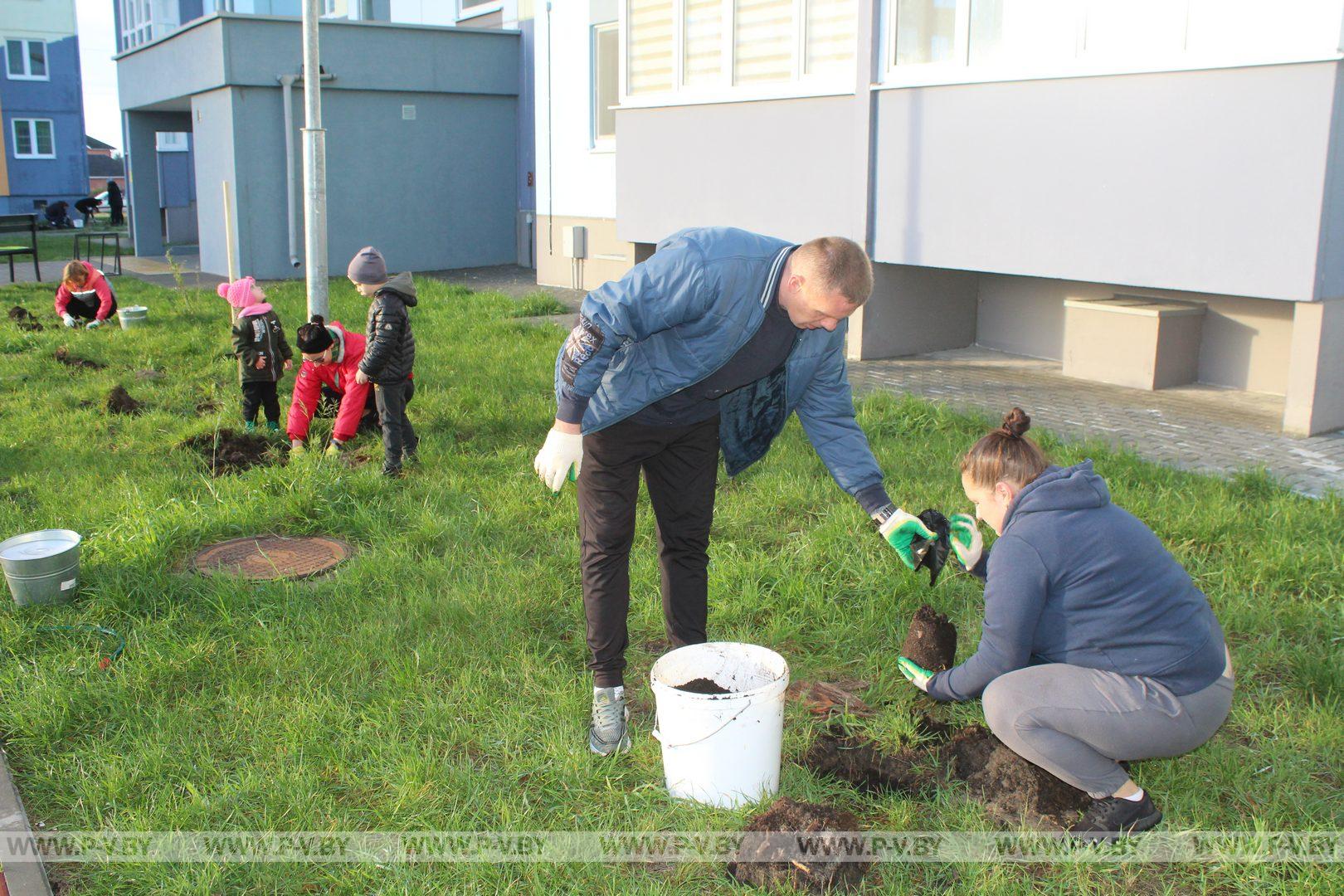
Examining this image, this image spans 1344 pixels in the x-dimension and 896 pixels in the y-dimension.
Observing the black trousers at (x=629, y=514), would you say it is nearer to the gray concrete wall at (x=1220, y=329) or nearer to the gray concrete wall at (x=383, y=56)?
the gray concrete wall at (x=1220, y=329)

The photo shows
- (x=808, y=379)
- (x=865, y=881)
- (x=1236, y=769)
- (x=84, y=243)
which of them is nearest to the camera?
(x=865, y=881)

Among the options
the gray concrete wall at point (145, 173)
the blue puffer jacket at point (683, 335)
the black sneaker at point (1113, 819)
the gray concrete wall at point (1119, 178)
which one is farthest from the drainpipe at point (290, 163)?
the black sneaker at point (1113, 819)

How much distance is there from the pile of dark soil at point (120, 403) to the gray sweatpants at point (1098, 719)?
7.01 metres

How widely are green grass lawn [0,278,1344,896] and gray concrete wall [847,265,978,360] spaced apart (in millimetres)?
2636

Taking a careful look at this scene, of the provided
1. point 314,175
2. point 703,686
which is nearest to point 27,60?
point 314,175

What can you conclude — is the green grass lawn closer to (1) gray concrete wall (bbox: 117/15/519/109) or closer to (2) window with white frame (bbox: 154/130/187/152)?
(1) gray concrete wall (bbox: 117/15/519/109)

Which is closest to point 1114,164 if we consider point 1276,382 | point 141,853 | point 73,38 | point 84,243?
point 1276,382

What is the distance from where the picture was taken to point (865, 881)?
2.88 m

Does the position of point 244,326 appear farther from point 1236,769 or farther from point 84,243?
point 84,243

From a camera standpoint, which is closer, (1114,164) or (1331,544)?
(1331,544)

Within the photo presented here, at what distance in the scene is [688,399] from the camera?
11.4 ft

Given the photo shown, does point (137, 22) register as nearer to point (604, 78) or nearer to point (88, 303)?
point (604, 78)

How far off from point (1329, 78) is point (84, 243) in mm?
26767

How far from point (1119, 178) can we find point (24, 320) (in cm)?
1102
